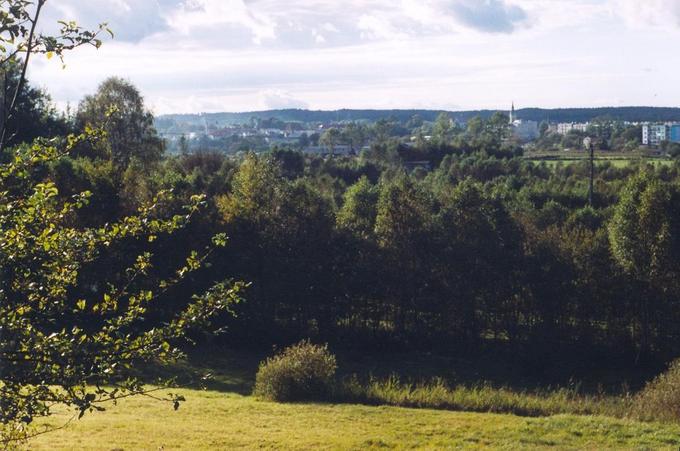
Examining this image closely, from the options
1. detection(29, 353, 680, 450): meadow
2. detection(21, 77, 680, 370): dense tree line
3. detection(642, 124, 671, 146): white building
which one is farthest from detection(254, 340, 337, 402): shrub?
detection(642, 124, 671, 146): white building

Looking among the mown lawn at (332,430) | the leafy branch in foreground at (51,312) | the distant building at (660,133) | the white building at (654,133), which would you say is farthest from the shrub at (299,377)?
the white building at (654,133)

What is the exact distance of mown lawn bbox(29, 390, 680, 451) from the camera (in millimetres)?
16984

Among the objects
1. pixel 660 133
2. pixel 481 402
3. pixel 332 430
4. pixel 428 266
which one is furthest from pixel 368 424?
pixel 660 133

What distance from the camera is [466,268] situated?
3781 cm

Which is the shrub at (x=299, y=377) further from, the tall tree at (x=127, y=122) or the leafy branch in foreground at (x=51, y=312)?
the tall tree at (x=127, y=122)

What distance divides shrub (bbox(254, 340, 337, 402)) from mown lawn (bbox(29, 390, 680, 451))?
173cm

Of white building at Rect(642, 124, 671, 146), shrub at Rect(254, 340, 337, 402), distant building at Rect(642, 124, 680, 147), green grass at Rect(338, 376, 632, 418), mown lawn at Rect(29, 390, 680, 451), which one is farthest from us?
white building at Rect(642, 124, 671, 146)

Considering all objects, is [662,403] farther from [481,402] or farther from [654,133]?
[654,133]

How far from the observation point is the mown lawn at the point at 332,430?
16984 mm

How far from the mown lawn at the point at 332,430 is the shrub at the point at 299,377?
5.69 feet

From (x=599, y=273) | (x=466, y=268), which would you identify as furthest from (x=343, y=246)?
(x=599, y=273)

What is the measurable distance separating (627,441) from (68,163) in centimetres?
3049

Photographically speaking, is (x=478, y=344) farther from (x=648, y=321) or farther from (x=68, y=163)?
(x=68, y=163)

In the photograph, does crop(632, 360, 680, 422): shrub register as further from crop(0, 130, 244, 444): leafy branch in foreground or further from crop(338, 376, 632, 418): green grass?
crop(0, 130, 244, 444): leafy branch in foreground
